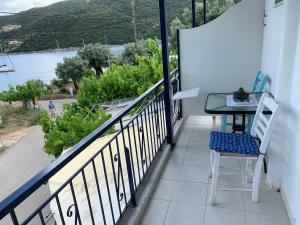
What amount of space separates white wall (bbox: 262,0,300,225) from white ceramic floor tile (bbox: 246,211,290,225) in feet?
0.22

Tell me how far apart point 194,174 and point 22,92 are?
2044 cm

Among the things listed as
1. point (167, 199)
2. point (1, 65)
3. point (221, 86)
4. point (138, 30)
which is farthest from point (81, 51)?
point (167, 199)

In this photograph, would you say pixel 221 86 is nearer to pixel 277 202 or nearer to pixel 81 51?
pixel 277 202

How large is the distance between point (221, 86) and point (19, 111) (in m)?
22.5

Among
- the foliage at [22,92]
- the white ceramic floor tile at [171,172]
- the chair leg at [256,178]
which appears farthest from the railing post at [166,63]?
the foliage at [22,92]

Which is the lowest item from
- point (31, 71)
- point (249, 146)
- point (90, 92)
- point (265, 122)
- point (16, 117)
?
point (16, 117)

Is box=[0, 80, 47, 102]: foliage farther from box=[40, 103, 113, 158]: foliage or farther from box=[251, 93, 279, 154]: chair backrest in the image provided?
box=[251, 93, 279, 154]: chair backrest

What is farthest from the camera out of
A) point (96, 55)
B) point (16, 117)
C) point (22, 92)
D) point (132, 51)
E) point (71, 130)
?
point (16, 117)

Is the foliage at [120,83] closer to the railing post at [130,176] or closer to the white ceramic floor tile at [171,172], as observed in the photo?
the white ceramic floor tile at [171,172]

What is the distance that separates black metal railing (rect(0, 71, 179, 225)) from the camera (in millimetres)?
881

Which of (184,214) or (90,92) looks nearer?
(184,214)

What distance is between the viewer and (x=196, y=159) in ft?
8.42

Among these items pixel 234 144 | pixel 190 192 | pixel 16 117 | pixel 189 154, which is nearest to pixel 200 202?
pixel 190 192

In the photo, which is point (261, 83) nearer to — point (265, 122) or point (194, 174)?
point (265, 122)
